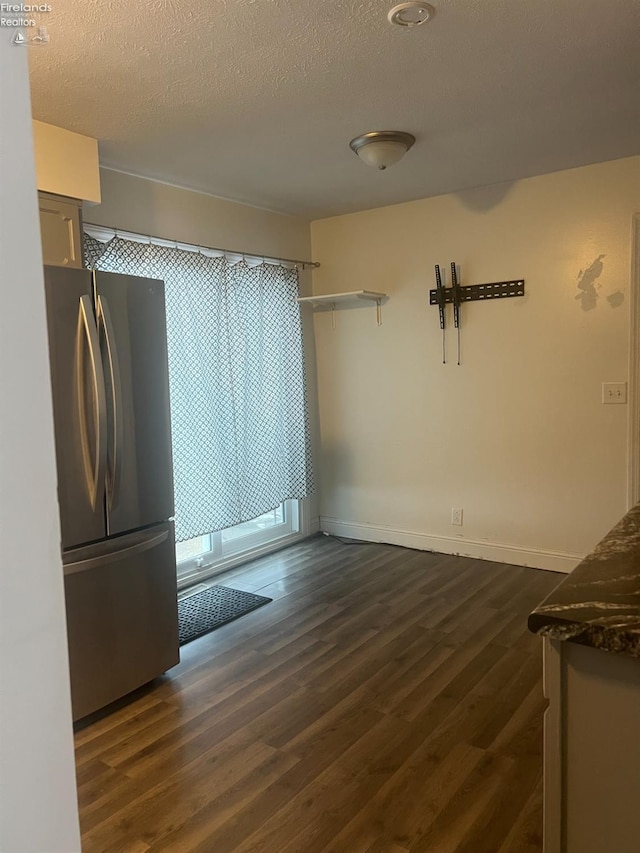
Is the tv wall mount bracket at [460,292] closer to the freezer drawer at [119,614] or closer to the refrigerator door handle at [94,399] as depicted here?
the freezer drawer at [119,614]

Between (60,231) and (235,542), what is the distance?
237cm

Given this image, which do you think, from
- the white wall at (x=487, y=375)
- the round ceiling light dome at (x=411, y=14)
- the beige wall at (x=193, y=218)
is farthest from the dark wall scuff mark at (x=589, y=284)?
the round ceiling light dome at (x=411, y=14)

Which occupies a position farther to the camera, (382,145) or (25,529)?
(382,145)

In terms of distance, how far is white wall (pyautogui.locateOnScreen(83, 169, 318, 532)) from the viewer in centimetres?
340

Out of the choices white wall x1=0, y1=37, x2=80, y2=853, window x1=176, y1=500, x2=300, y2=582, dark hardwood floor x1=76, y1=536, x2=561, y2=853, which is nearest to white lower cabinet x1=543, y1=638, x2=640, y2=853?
dark hardwood floor x1=76, y1=536, x2=561, y2=853

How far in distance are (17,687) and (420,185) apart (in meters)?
3.94

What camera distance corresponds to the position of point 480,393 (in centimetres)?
420

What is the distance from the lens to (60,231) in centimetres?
273

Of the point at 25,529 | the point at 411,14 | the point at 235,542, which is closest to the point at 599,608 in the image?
the point at 25,529

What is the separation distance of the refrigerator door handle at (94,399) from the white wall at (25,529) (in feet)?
6.36

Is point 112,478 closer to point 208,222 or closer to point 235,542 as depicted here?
point 235,542

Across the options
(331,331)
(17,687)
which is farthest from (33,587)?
(331,331)

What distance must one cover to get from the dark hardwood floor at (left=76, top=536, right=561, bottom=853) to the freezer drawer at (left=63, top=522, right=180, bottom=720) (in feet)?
0.42

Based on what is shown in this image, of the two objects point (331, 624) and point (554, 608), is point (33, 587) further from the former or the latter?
point (331, 624)
